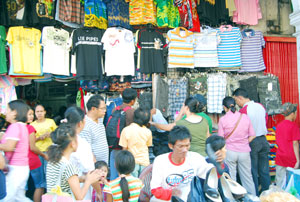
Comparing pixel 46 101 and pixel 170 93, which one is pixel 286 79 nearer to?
pixel 170 93

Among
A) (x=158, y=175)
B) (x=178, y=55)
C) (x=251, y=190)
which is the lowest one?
(x=251, y=190)

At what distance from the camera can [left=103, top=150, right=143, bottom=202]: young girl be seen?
278 cm

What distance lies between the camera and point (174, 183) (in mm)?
2750

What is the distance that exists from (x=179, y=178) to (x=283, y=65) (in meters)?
5.79

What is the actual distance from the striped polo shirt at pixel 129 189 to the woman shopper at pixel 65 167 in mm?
164

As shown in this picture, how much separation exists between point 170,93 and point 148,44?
115cm

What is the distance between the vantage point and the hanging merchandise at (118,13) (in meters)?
6.46

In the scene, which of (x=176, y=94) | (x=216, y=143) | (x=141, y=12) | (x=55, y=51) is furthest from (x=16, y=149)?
(x=141, y=12)

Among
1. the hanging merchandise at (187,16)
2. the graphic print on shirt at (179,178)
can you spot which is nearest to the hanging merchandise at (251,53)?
the hanging merchandise at (187,16)

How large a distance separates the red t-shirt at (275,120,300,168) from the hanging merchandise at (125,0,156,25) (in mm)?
3389

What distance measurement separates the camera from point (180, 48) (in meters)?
6.55

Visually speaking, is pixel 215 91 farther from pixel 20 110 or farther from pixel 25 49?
pixel 20 110

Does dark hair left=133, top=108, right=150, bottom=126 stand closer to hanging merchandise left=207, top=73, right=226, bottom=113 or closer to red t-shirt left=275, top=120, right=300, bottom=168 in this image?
red t-shirt left=275, top=120, right=300, bottom=168

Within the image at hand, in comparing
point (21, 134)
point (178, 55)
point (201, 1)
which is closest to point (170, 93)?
point (178, 55)
